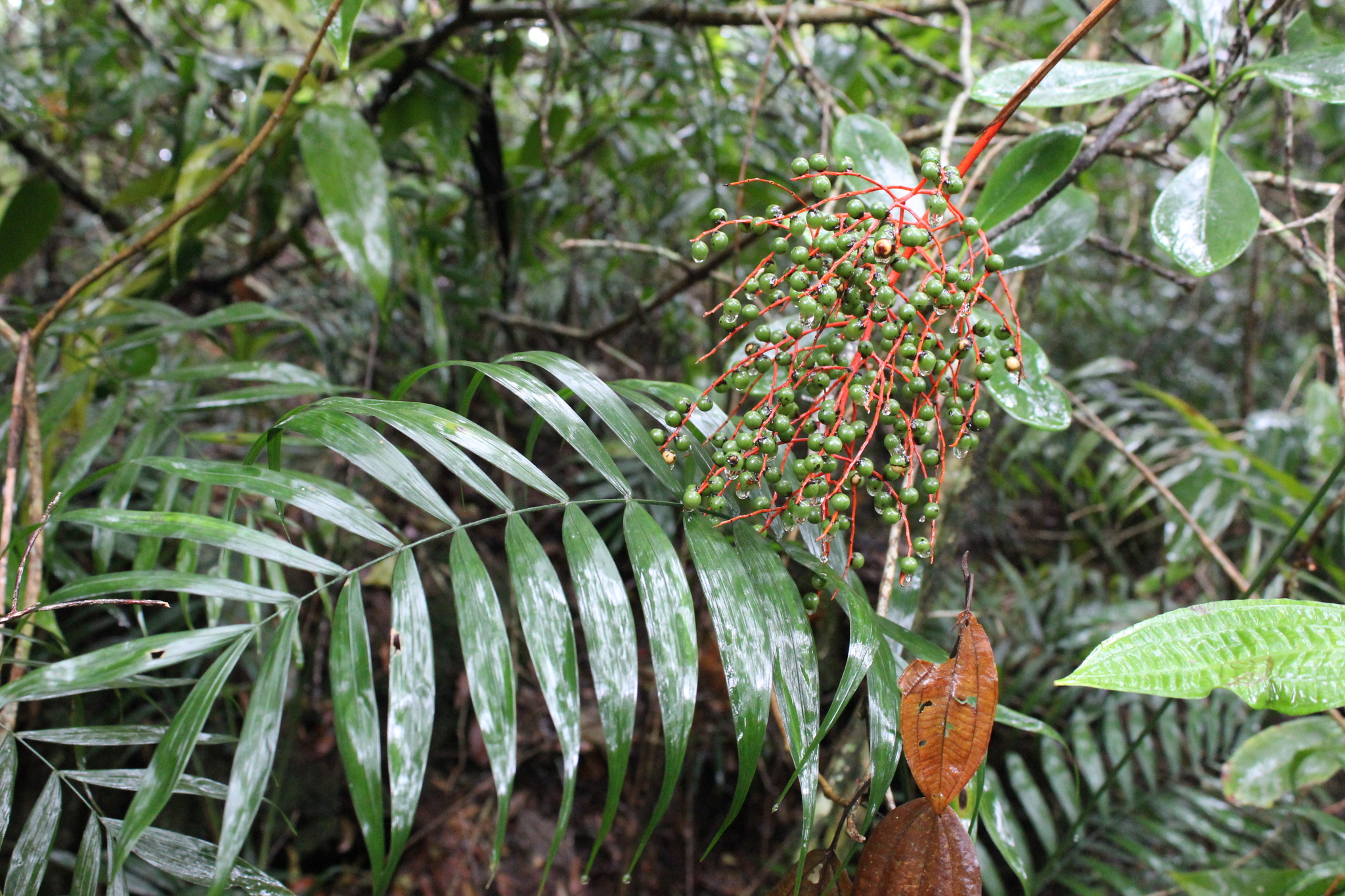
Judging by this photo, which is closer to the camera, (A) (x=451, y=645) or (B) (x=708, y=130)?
(B) (x=708, y=130)

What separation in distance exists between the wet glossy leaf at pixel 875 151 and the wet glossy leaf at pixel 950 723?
0.47 m

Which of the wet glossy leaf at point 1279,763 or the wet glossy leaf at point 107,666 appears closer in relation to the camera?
the wet glossy leaf at point 107,666

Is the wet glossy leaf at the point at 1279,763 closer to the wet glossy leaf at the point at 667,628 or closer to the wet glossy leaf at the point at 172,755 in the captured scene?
the wet glossy leaf at the point at 667,628

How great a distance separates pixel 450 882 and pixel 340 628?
1636 millimetres

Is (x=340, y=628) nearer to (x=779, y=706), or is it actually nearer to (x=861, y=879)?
(x=779, y=706)

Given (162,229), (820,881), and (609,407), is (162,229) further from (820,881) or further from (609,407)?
(820,881)

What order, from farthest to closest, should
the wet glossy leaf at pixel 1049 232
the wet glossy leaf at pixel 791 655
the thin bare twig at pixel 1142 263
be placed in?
1. the thin bare twig at pixel 1142 263
2. the wet glossy leaf at pixel 1049 232
3. the wet glossy leaf at pixel 791 655

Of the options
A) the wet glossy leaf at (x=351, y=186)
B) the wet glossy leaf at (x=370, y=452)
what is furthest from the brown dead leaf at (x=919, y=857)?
the wet glossy leaf at (x=351, y=186)

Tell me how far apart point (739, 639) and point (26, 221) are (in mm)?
1502

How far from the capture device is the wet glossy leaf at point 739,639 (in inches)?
18.5

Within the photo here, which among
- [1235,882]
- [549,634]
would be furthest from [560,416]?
[1235,882]

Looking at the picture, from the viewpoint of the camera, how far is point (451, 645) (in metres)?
1.98

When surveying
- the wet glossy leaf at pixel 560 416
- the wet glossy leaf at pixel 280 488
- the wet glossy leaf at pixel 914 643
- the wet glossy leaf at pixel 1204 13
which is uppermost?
the wet glossy leaf at pixel 1204 13

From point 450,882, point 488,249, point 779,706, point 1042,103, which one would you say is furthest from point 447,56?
point 450,882
